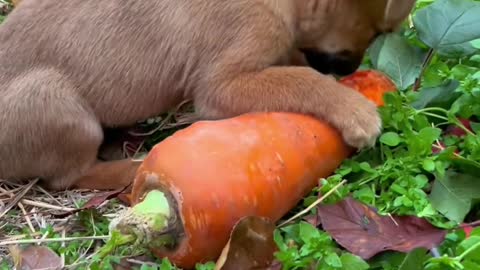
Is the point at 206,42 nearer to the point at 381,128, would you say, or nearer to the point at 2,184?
the point at 381,128

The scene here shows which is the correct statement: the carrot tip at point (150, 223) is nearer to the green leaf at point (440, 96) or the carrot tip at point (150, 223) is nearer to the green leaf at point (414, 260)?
the green leaf at point (414, 260)

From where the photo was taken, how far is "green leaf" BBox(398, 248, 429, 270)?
183 cm

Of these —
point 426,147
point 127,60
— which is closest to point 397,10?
point 426,147

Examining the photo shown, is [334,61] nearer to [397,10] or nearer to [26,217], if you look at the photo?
[397,10]

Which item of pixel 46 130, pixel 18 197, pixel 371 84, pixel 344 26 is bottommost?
pixel 18 197

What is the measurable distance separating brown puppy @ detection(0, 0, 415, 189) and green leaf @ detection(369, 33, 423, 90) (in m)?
0.05

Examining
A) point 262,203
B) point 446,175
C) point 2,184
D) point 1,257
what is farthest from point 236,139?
point 2,184

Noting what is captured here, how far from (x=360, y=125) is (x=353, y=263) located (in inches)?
23.7

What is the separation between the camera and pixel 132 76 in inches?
108

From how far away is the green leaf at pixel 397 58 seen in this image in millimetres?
2725

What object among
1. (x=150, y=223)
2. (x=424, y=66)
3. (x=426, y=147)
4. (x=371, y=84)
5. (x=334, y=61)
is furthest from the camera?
(x=334, y=61)

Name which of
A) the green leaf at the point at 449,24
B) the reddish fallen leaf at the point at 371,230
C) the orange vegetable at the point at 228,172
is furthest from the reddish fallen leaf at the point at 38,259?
the green leaf at the point at 449,24

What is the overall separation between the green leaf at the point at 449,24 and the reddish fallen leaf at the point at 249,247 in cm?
104

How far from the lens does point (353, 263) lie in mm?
1896
